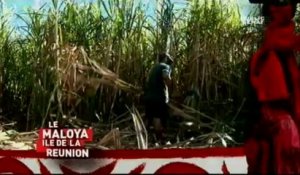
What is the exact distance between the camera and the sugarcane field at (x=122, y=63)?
3986 millimetres

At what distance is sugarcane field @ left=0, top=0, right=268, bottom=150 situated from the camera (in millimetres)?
3986

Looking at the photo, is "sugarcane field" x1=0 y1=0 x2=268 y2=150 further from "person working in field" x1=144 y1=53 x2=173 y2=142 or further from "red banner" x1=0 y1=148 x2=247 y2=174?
"red banner" x1=0 y1=148 x2=247 y2=174

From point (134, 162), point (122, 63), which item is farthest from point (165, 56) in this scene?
point (134, 162)

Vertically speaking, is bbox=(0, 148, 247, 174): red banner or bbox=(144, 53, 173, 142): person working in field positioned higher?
bbox=(144, 53, 173, 142): person working in field

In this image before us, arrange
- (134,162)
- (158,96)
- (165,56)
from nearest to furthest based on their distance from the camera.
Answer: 1. (134,162)
2. (158,96)
3. (165,56)

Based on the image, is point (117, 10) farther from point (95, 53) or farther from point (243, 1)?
point (243, 1)

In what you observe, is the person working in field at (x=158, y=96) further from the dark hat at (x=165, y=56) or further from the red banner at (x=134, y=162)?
the red banner at (x=134, y=162)

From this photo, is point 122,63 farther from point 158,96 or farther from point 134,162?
point 134,162

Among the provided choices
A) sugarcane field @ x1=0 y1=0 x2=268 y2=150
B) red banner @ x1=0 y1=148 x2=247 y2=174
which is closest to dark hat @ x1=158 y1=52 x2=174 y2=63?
sugarcane field @ x1=0 y1=0 x2=268 y2=150

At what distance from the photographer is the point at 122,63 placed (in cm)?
422

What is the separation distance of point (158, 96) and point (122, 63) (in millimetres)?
405

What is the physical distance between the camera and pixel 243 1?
4426 millimetres

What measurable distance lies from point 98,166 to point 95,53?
1.57 metres

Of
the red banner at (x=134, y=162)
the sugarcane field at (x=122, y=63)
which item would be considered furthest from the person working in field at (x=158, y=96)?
the red banner at (x=134, y=162)
